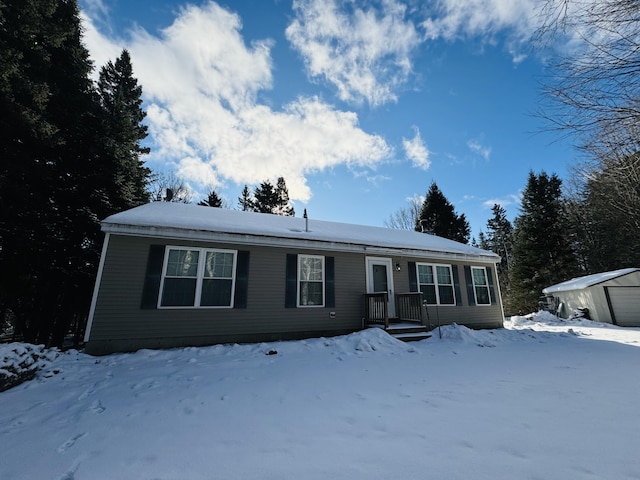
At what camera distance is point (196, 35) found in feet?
23.0

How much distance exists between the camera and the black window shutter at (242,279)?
7.42 m

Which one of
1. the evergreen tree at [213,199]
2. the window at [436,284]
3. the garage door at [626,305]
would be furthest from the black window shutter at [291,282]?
the evergreen tree at [213,199]

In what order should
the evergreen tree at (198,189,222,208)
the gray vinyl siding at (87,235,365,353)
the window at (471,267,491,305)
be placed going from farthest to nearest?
1. the evergreen tree at (198,189,222,208)
2. the window at (471,267,491,305)
3. the gray vinyl siding at (87,235,365,353)

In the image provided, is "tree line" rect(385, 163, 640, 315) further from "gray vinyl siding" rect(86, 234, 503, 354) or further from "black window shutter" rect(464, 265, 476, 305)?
"gray vinyl siding" rect(86, 234, 503, 354)

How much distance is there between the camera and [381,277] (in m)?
9.48

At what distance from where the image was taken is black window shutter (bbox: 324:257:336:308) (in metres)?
8.43

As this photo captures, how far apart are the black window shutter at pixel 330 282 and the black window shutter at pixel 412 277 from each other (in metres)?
2.94

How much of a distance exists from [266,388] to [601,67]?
5.75m

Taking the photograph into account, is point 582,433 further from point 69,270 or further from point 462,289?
point 69,270

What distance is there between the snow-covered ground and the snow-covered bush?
15cm

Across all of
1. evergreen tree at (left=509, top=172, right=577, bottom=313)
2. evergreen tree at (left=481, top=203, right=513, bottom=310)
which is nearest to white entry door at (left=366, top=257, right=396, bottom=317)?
evergreen tree at (left=509, top=172, right=577, bottom=313)

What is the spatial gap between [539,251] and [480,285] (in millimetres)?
14135

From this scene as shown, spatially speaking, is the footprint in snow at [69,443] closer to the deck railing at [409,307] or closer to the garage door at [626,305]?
the deck railing at [409,307]

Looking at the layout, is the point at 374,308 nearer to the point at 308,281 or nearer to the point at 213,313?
the point at 308,281
